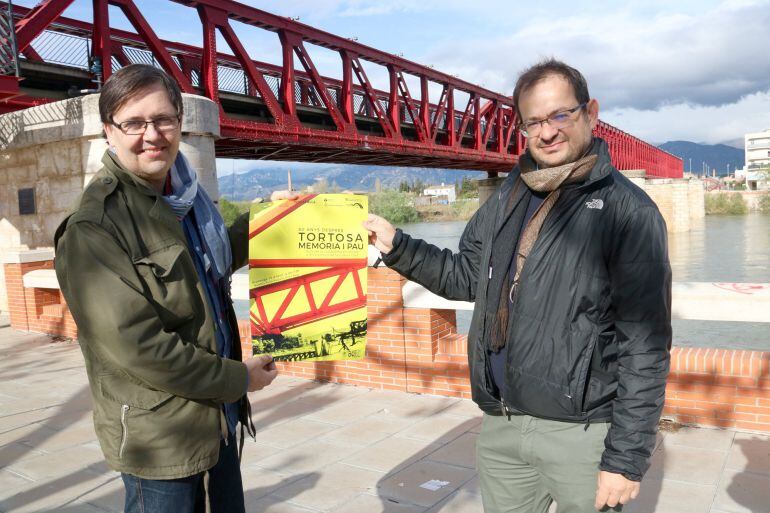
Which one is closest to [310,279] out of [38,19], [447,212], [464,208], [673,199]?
[38,19]

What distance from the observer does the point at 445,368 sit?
553cm

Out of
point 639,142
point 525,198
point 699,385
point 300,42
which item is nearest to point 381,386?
point 699,385

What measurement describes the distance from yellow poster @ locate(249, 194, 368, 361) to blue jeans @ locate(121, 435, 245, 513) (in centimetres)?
56

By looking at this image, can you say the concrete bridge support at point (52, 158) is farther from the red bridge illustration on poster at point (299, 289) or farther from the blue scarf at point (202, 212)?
the blue scarf at point (202, 212)

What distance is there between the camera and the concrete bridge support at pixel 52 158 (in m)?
Answer: 8.80

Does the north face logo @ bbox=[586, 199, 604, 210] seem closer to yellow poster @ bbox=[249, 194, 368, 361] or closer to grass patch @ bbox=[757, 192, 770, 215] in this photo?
yellow poster @ bbox=[249, 194, 368, 361]

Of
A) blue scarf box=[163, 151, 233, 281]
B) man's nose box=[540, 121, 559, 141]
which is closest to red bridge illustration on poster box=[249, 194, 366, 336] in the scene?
blue scarf box=[163, 151, 233, 281]

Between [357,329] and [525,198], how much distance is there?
1.05 meters

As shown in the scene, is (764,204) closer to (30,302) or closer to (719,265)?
(719,265)

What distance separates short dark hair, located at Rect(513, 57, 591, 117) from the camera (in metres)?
2.09

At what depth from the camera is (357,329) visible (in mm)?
2887

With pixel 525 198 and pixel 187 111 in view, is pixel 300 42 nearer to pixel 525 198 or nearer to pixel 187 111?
pixel 187 111

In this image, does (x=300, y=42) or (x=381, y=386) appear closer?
(x=381, y=386)

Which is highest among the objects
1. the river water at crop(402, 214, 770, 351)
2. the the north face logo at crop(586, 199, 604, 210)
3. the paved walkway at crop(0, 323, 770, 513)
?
the the north face logo at crop(586, 199, 604, 210)
